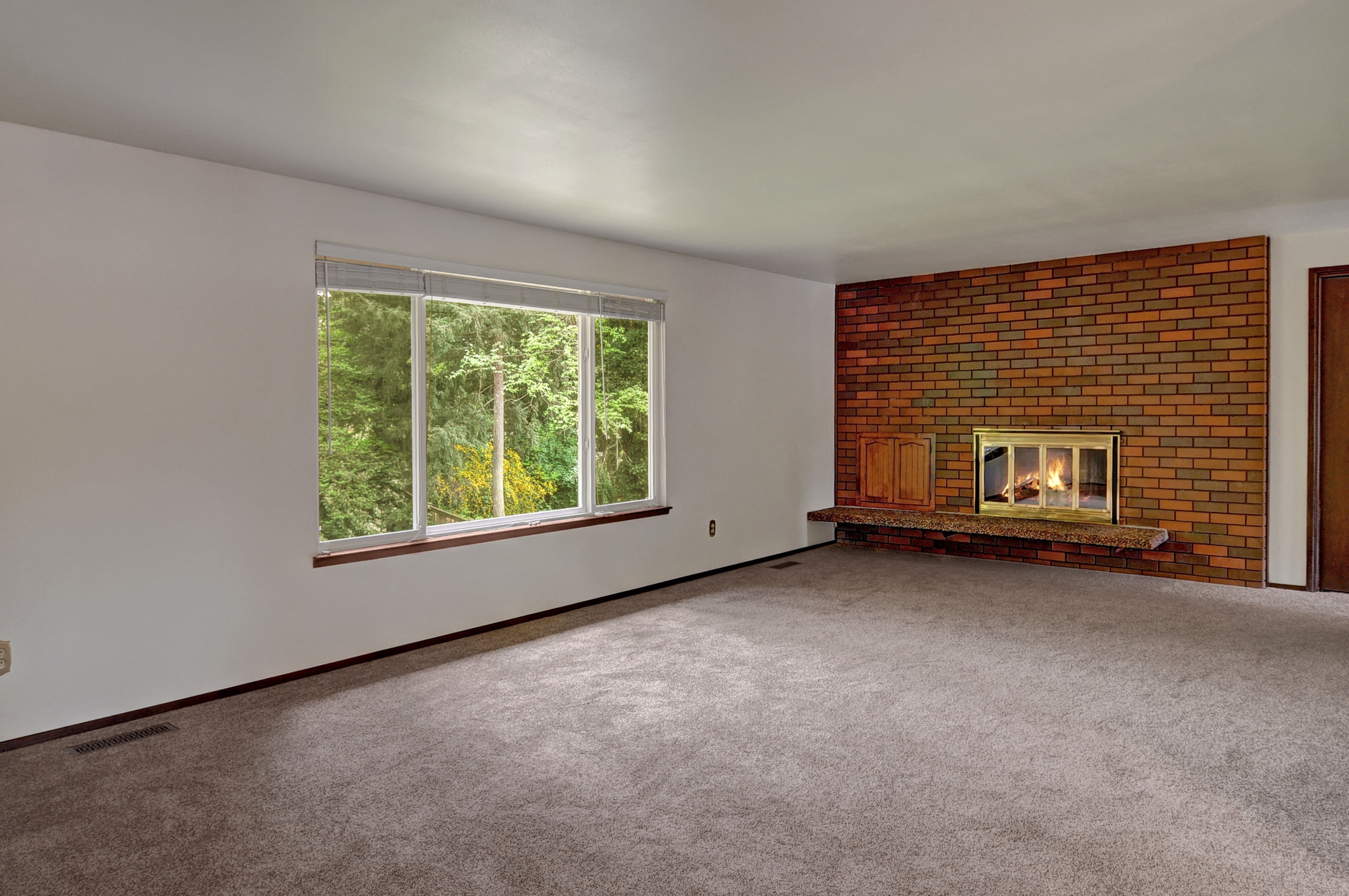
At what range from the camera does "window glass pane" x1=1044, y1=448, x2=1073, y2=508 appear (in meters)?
6.29

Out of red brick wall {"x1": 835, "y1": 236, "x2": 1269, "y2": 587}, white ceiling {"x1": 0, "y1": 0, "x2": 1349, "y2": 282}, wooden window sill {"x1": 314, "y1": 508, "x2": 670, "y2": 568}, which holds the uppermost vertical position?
white ceiling {"x1": 0, "y1": 0, "x2": 1349, "y2": 282}

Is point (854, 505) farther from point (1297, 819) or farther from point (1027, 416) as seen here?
point (1297, 819)

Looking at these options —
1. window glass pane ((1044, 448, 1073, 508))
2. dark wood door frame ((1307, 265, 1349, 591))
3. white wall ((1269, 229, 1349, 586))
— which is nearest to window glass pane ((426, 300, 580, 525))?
window glass pane ((1044, 448, 1073, 508))

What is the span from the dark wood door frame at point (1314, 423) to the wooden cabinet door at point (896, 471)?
255cm

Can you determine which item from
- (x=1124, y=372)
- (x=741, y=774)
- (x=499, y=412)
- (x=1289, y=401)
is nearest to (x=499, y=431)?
Answer: (x=499, y=412)

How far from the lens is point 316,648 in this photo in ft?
12.6

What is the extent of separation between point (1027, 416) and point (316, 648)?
543cm

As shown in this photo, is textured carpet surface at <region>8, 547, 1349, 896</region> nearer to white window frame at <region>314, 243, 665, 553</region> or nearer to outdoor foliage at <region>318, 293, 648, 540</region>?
white window frame at <region>314, 243, 665, 553</region>

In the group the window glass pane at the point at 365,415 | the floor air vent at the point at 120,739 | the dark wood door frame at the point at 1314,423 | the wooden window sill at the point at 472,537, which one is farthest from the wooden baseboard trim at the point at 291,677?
the dark wood door frame at the point at 1314,423

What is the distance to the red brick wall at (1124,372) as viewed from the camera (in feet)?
18.3

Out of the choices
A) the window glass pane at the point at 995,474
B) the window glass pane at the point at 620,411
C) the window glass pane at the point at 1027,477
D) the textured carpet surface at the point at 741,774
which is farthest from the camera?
the window glass pane at the point at 995,474

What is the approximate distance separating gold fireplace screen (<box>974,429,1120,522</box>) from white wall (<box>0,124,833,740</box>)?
4029 mm

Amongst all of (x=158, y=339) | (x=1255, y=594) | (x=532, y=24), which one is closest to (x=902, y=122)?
(x=532, y=24)

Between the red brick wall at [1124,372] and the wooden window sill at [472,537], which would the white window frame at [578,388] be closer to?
the wooden window sill at [472,537]
